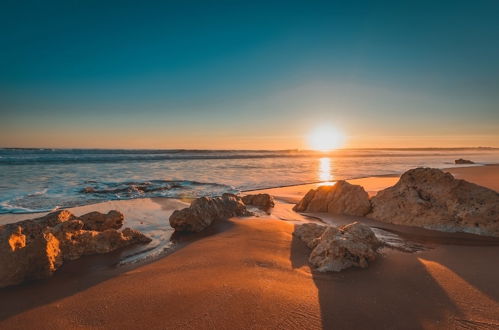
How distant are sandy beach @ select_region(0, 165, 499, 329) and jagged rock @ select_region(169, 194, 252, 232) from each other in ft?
3.06

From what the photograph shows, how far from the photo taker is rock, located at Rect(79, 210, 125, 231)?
4953 mm

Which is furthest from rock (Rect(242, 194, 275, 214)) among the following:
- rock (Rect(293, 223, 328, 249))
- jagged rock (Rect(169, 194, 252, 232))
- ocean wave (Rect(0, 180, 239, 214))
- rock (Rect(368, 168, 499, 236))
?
rock (Rect(293, 223, 328, 249))

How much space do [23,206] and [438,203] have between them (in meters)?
10.1

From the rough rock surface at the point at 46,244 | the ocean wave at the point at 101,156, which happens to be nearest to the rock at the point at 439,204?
the rough rock surface at the point at 46,244

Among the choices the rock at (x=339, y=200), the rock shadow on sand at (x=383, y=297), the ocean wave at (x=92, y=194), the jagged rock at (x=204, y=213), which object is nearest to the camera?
the rock shadow on sand at (x=383, y=297)

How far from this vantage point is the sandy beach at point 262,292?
2.38 m

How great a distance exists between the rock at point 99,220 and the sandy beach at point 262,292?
3.67 feet

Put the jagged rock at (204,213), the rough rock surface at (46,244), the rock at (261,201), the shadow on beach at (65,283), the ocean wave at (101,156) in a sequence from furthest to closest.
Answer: the ocean wave at (101,156) → the rock at (261,201) → the jagged rock at (204,213) → the rough rock surface at (46,244) → the shadow on beach at (65,283)

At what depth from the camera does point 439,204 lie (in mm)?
5363

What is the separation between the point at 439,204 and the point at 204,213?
4.49 m

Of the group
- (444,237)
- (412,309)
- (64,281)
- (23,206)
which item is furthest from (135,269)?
(23,206)

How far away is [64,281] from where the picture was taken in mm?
3273

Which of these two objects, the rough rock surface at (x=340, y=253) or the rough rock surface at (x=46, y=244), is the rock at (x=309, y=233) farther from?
the rough rock surface at (x=46, y=244)

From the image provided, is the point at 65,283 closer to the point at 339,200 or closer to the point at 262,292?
the point at 262,292
